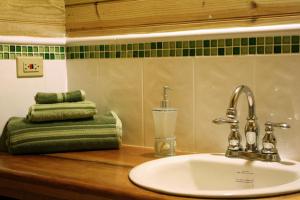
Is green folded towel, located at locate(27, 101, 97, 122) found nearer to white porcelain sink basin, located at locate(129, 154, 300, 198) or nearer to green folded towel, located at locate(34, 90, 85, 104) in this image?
green folded towel, located at locate(34, 90, 85, 104)

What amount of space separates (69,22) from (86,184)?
0.79m

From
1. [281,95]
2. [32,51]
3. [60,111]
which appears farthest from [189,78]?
[32,51]

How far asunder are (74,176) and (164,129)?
329 mm

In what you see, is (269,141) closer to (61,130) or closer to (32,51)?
(61,130)

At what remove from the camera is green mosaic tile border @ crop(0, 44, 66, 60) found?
60.5 inches

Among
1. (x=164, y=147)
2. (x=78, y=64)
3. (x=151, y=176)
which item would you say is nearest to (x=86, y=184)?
(x=151, y=176)

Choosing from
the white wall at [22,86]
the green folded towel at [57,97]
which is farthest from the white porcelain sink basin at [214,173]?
the white wall at [22,86]

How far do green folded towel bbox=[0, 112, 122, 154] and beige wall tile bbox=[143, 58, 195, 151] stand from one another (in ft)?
0.42

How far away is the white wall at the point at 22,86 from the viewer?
154 centimetres

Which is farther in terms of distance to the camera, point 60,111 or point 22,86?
point 22,86

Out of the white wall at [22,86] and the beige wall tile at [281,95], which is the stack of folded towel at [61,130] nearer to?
the white wall at [22,86]


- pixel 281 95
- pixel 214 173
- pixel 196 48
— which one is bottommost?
pixel 214 173

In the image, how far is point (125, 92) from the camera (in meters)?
1.58

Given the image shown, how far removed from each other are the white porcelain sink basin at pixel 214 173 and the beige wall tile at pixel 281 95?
70 mm
